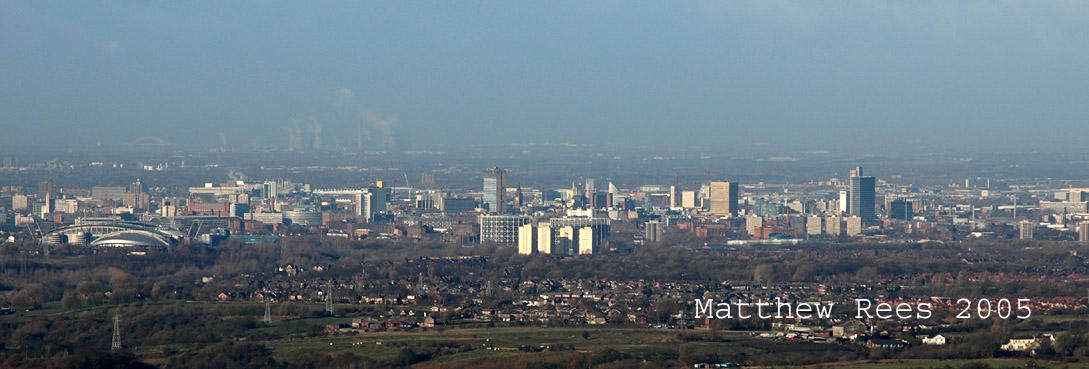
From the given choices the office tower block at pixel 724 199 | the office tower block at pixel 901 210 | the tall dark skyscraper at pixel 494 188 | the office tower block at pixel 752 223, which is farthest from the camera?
the tall dark skyscraper at pixel 494 188

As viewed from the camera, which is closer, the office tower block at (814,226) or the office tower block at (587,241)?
the office tower block at (587,241)

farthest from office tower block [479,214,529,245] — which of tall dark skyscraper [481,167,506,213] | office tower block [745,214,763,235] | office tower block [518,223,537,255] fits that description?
tall dark skyscraper [481,167,506,213]

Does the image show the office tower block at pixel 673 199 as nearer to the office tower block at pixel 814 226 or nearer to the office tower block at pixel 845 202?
Answer: the office tower block at pixel 845 202

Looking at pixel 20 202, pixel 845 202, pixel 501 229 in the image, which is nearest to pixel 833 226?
pixel 845 202

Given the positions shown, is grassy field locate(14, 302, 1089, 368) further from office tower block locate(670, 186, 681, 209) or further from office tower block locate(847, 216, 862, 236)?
office tower block locate(670, 186, 681, 209)

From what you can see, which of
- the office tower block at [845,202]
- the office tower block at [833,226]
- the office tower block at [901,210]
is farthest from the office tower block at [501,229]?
the office tower block at [901,210]

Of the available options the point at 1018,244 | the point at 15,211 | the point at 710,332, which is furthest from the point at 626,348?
the point at 15,211
